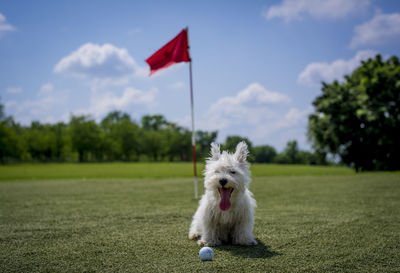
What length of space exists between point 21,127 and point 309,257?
96660 mm

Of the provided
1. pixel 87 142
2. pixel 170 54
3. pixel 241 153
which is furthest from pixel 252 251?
pixel 87 142

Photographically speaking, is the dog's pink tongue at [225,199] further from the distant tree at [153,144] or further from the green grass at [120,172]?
the distant tree at [153,144]

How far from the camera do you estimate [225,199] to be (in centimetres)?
510

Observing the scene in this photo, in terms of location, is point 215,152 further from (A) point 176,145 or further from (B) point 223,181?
(A) point 176,145

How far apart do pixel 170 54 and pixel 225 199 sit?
8073mm

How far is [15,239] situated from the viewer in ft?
18.8

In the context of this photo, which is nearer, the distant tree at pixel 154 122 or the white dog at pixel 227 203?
the white dog at pixel 227 203

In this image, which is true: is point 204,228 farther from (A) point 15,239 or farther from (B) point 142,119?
(B) point 142,119

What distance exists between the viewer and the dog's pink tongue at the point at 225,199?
5.08m

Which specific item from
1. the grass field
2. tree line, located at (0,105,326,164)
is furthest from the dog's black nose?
tree line, located at (0,105,326,164)

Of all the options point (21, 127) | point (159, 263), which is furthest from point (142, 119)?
point (159, 263)

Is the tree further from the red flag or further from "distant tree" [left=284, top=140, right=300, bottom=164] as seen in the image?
"distant tree" [left=284, top=140, right=300, bottom=164]

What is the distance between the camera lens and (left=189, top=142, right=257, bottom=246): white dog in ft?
16.6

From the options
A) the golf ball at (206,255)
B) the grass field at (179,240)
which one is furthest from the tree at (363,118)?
the golf ball at (206,255)
